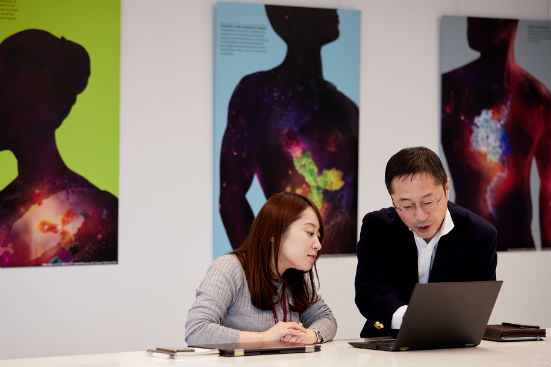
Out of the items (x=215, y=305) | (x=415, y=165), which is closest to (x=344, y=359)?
(x=215, y=305)

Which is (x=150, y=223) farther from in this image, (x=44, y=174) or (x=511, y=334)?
(x=511, y=334)

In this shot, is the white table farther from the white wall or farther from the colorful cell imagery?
the colorful cell imagery

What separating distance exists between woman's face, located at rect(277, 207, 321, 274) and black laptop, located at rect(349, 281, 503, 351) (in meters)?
0.45

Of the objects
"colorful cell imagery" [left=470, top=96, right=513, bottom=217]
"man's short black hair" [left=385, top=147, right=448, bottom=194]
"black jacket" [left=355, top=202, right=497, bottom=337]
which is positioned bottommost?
"black jacket" [left=355, top=202, right=497, bottom=337]

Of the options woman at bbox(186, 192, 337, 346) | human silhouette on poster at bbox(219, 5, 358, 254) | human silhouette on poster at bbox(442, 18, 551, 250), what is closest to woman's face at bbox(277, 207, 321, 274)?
woman at bbox(186, 192, 337, 346)

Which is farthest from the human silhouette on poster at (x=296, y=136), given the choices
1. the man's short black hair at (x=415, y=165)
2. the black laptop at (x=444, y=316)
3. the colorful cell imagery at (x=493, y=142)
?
the black laptop at (x=444, y=316)

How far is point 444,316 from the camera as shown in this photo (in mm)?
2570

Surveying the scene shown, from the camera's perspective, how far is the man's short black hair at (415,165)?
2762mm

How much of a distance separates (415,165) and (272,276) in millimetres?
766

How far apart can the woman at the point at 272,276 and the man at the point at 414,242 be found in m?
0.23

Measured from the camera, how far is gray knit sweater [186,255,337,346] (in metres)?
2.81

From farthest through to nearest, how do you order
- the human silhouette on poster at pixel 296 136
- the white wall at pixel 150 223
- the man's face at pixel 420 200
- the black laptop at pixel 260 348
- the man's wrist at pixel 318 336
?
the human silhouette on poster at pixel 296 136 < the white wall at pixel 150 223 < the man's wrist at pixel 318 336 < the man's face at pixel 420 200 < the black laptop at pixel 260 348

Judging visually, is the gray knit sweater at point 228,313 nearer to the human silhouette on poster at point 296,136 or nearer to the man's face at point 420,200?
the man's face at point 420,200

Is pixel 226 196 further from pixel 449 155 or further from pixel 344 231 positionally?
pixel 449 155
